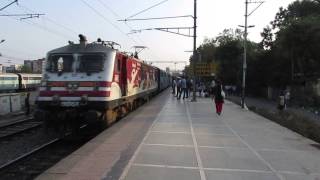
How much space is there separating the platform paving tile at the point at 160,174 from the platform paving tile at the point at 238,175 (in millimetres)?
264

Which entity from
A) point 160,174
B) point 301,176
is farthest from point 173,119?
point 160,174

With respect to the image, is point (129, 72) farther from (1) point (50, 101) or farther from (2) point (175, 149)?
(2) point (175, 149)

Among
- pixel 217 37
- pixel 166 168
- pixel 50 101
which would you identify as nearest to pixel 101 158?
pixel 166 168

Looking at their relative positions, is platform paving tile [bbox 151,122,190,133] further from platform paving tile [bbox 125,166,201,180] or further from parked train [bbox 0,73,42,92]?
parked train [bbox 0,73,42,92]

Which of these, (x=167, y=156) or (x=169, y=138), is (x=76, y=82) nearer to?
(x=169, y=138)

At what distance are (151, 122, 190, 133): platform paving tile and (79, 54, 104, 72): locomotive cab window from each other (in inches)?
104

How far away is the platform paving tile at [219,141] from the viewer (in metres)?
13.7

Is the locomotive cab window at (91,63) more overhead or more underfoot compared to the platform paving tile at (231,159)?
more overhead

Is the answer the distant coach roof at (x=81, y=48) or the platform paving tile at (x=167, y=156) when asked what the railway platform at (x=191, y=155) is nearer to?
the platform paving tile at (x=167, y=156)

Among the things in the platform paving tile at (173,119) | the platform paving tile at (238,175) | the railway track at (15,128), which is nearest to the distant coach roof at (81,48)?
the railway track at (15,128)

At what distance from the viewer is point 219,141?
14422mm

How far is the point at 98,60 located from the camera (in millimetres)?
17531

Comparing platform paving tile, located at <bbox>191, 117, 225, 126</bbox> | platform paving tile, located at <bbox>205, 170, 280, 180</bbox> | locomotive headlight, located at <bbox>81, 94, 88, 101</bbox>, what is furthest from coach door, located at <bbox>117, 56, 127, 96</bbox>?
platform paving tile, located at <bbox>205, 170, 280, 180</bbox>

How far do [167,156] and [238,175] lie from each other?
7.20ft
